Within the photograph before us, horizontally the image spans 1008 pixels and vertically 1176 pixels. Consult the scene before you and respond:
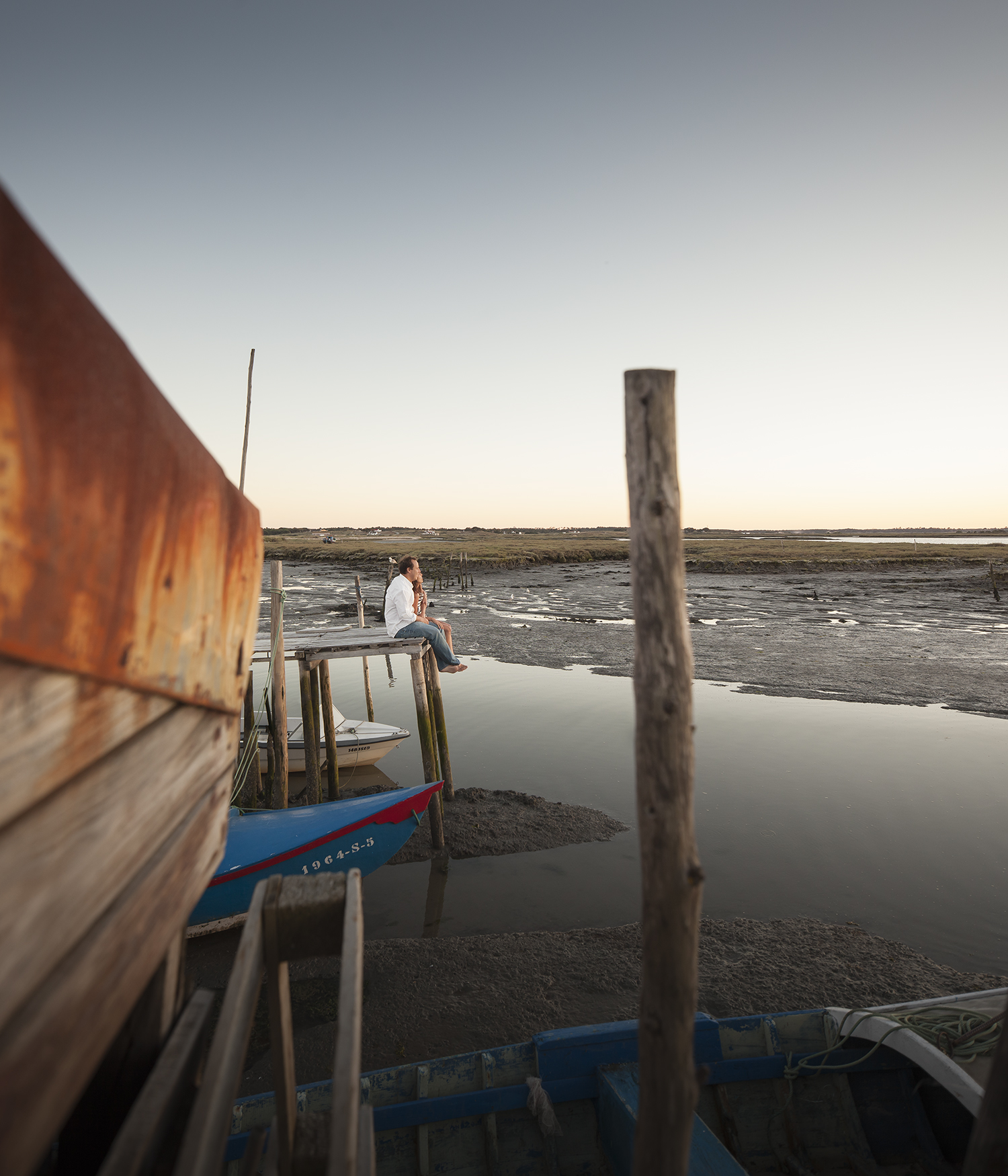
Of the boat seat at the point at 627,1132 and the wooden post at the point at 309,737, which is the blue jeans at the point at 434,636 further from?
the boat seat at the point at 627,1132

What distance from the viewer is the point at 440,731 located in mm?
9539

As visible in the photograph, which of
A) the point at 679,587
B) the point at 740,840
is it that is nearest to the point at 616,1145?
the point at 679,587

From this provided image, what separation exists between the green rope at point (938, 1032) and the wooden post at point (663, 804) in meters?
1.84

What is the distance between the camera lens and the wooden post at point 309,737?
29.0 ft

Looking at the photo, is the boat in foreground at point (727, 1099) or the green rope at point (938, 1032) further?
the green rope at point (938, 1032)

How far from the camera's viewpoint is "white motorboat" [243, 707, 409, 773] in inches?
404

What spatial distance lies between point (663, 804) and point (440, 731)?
23.4ft

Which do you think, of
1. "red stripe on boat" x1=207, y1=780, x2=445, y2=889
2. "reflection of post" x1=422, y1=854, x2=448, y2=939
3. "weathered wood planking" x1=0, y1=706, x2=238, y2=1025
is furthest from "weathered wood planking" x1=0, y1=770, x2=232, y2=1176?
"reflection of post" x1=422, y1=854, x2=448, y2=939

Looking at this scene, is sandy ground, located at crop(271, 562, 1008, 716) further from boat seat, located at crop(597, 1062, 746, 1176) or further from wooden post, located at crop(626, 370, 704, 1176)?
wooden post, located at crop(626, 370, 704, 1176)

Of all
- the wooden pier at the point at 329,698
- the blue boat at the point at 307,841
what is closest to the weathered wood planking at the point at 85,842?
the blue boat at the point at 307,841

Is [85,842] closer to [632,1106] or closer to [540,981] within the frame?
[632,1106]

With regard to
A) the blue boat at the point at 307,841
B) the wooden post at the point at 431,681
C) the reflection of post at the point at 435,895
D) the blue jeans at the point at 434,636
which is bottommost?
the reflection of post at the point at 435,895

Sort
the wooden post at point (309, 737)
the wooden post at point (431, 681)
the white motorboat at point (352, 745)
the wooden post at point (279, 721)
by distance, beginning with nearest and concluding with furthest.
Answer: the wooden post at point (279, 721) → the wooden post at point (309, 737) → the wooden post at point (431, 681) → the white motorboat at point (352, 745)

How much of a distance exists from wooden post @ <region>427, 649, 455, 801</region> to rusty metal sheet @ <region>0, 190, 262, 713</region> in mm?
7807
